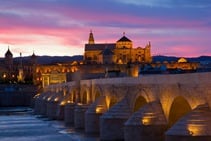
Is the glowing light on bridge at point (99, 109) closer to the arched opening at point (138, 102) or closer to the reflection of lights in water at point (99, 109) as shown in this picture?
the reflection of lights in water at point (99, 109)

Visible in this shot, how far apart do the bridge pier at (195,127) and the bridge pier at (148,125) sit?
181 inches

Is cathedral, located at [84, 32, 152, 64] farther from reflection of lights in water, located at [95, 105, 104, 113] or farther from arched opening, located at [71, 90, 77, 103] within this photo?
reflection of lights in water, located at [95, 105, 104, 113]

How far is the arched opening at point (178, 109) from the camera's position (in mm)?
29297

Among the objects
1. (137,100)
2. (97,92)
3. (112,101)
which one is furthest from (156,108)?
(97,92)

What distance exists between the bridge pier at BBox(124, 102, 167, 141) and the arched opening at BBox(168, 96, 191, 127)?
45 cm

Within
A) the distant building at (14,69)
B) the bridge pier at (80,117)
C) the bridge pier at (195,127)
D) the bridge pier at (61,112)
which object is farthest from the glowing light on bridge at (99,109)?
the distant building at (14,69)

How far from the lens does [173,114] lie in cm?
2994

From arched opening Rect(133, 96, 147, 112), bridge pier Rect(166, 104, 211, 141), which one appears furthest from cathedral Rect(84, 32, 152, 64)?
bridge pier Rect(166, 104, 211, 141)

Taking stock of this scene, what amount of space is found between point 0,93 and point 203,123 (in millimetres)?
97416

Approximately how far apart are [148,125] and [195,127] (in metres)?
5.73

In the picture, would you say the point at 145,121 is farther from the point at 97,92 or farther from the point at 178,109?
the point at 97,92

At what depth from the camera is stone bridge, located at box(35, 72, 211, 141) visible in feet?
80.9

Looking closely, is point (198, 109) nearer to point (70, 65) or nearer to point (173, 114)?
point (173, 114)

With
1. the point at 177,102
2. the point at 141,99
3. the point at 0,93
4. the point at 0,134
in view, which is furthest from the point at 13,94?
the point at 177,102
